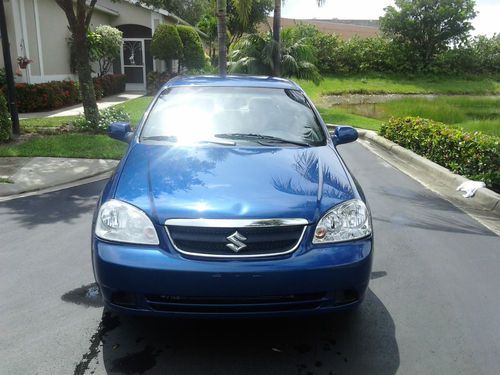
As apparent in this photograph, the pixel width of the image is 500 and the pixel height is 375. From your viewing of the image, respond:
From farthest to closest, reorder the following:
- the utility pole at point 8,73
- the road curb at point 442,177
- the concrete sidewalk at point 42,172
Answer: the utility pole at point 8,73
the concrete sidewalk at point 42,172
the road curb at point 442,177

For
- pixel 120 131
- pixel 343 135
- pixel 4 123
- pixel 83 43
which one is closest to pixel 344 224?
pixel 343 135

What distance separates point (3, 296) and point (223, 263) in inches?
78.9

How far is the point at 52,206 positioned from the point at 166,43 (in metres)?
15.5

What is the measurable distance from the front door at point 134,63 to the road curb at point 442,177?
14387 millimetres

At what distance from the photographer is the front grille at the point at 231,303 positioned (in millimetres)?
2768

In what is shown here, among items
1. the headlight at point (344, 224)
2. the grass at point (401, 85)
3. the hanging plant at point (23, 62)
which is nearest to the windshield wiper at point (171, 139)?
the headlight at point (344, 224)

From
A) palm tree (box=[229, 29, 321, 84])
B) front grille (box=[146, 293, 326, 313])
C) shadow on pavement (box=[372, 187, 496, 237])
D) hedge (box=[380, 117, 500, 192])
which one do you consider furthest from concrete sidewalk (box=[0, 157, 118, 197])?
palm tree (box=[229, 29, 321, 84])

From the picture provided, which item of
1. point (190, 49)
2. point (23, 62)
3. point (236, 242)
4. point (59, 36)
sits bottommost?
point (236, 242)

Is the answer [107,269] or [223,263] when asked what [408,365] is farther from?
[107,269]

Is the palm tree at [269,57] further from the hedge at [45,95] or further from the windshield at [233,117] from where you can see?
the windshield at [233,117]

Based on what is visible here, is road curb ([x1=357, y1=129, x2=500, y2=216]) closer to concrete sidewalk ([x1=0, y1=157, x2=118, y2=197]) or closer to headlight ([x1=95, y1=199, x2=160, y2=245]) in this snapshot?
headlight ([x1=95, y1=199, x2=160, y2=245])

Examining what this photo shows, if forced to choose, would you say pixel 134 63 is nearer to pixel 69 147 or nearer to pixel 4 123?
pixel 4 123

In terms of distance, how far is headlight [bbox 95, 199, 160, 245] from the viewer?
9.25 feet

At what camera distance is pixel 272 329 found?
10.8 ft
